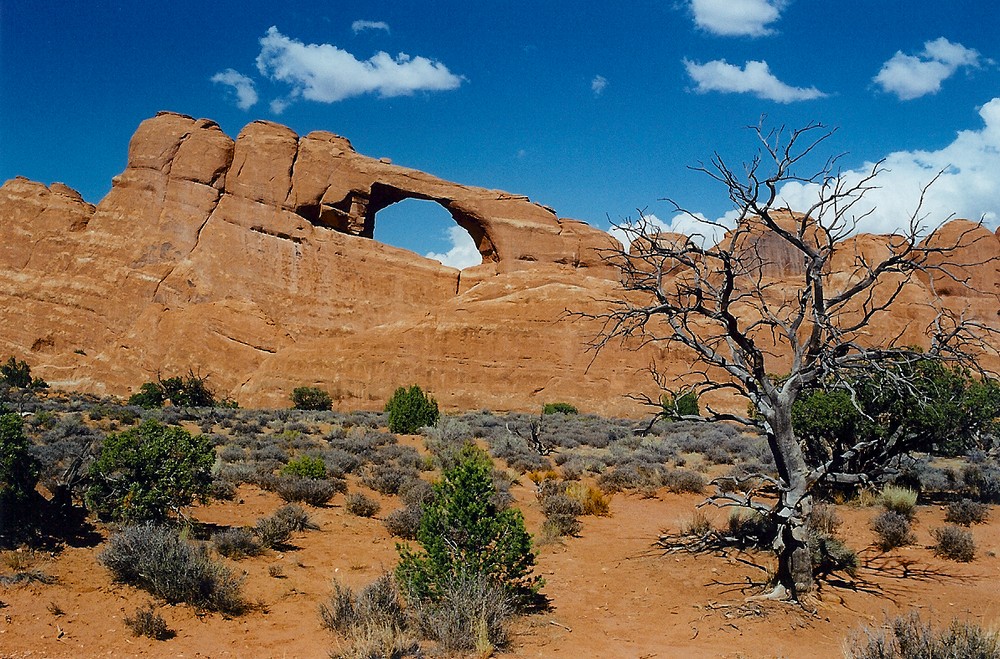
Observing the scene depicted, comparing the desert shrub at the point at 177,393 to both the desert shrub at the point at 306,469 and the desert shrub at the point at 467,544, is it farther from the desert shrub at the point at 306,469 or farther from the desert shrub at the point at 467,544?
the desert shrub at the point at 467,544

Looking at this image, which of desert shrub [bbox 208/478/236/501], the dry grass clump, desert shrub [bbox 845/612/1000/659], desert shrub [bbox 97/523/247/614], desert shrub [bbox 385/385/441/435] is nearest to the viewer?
desert shrub [bbox 845/612/1000/659]

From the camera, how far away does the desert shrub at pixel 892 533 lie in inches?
380

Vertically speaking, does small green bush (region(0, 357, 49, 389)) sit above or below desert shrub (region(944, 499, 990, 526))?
below

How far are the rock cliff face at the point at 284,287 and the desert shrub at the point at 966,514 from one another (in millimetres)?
32238

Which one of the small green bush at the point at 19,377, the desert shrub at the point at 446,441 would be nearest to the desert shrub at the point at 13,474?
the desert shrub at the point at 446,441

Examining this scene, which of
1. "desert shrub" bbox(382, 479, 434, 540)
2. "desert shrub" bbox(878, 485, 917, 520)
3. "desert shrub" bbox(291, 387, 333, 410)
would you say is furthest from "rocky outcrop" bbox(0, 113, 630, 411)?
"desert shrub" bbox(382, 479, 434, 540)

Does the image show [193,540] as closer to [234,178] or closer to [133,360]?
[133,360]

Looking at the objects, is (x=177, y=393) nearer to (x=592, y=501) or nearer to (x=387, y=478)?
(x=387, y=478)

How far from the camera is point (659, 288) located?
25.5 feet

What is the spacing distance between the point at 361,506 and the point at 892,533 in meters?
8.21

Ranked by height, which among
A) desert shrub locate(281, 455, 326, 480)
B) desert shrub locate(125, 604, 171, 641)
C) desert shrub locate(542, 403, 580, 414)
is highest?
desert shrub locate(542, 403, 580, 414)

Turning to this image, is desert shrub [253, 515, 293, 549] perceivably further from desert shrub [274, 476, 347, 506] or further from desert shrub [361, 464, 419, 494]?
desert shrub [361, 464, 419, 494]

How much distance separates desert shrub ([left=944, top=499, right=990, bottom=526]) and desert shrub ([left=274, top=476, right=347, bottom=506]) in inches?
413

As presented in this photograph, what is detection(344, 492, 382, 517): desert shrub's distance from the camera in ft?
37.1
